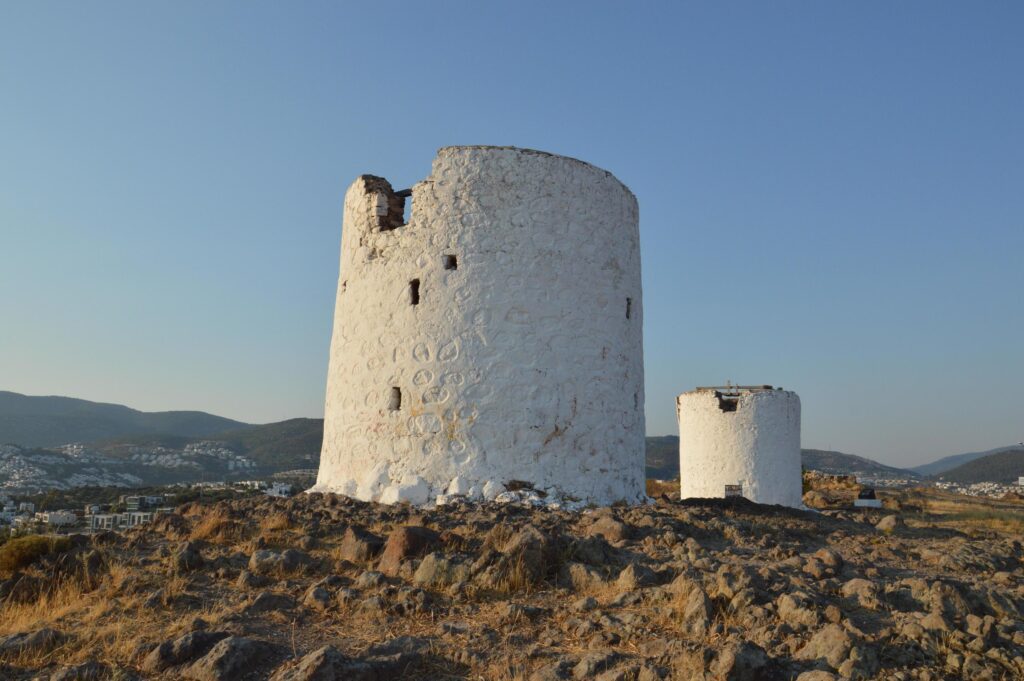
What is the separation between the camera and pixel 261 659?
4.59m

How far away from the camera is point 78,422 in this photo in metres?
95.7

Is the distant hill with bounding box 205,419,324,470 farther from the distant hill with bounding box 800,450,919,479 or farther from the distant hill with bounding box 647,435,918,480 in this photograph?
the distant hill with bounding box 800,450,919,479

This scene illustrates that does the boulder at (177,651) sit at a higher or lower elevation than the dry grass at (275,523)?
lower

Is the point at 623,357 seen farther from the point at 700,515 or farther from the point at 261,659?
the point at 261,659

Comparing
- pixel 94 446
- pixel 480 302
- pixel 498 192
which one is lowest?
pixel 94 446

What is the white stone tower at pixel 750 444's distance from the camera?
18219 mm

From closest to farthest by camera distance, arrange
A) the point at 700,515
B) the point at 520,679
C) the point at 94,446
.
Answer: the point at 520,679 → the point at 700,515 → the point at 94,446

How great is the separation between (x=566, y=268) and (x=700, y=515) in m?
3.90

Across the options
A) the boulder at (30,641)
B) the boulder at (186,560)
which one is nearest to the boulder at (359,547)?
the boulder at (186,560)

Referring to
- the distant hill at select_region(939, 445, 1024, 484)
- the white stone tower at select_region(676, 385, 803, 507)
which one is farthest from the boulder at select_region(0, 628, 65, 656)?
the distant hill at select_region(939, 445, 1024, 484)

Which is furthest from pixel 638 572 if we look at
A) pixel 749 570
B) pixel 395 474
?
pixel 395 474

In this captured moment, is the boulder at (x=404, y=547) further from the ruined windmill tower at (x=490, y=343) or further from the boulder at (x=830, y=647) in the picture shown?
the boulder at (x=830, y=647)

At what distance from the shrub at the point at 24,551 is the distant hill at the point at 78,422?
8651cm

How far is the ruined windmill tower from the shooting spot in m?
9.94
